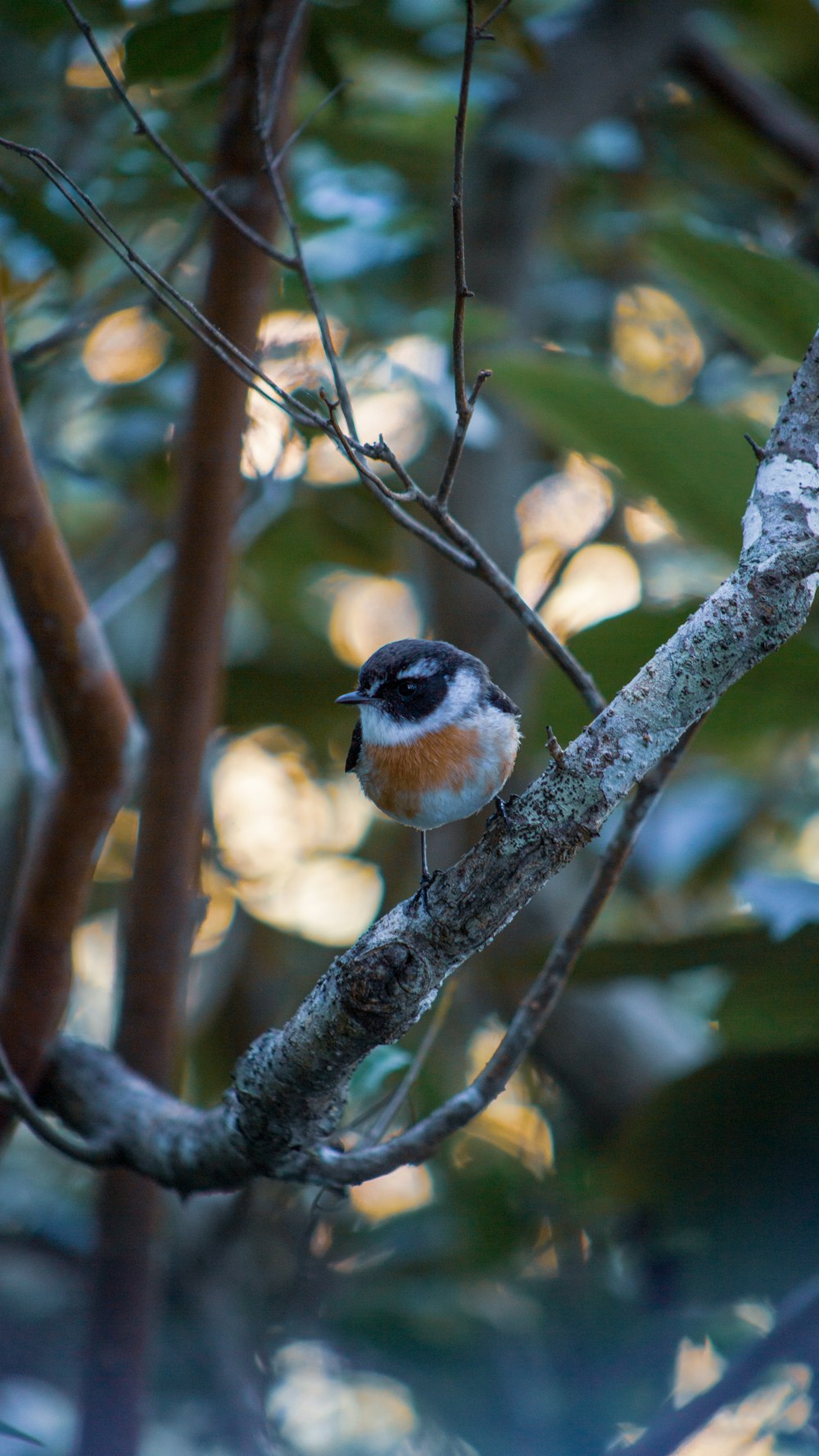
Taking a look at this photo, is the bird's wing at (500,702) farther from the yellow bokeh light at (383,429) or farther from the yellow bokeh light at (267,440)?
the yellow bokeh light at (383,429)

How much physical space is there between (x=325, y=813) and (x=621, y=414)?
2.63 metres

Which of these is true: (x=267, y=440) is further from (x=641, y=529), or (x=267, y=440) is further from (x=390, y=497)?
(x=641, y=529)

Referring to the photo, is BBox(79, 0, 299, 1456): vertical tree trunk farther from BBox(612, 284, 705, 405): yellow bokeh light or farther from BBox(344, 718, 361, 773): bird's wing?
BBox(612, 284, 705, 405): yellow bokeh light

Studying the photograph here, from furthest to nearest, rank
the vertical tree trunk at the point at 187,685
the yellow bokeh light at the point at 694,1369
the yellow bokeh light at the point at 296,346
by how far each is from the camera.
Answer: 1. the yellow bokeh light at the point at 296,346
2. the vertical tree trunk at the point at 187,685
3. the yellow bokeh light at the point at 694,1369

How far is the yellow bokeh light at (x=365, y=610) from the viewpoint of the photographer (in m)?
5.60

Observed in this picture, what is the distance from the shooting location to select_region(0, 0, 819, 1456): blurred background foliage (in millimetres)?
2498

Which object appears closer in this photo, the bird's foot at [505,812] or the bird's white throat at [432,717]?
the bird's foot at [505,812]

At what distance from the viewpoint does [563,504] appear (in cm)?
509

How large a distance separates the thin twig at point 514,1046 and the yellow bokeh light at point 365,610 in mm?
3460

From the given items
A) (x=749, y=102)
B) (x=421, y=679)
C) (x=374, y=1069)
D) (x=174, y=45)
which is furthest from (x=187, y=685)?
(x=749, y=102)

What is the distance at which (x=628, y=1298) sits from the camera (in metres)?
2.62

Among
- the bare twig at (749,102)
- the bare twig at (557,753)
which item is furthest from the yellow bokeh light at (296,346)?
the bare twig at (749,102)

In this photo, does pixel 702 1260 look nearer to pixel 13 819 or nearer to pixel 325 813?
pixel 325 813

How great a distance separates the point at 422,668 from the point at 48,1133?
1165 mm
